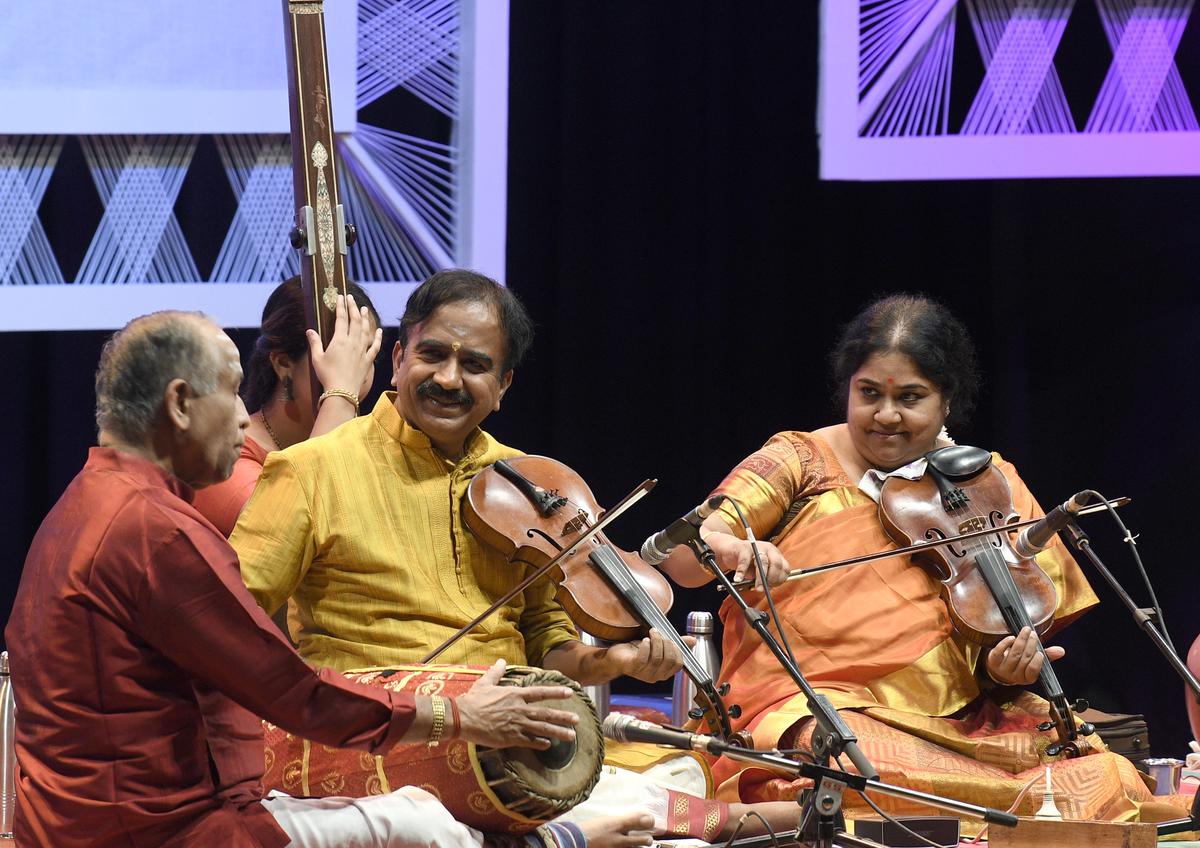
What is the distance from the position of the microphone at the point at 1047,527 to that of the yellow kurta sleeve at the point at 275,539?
4.71 ft

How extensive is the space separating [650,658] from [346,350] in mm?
1028

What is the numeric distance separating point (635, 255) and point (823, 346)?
2.22 feet

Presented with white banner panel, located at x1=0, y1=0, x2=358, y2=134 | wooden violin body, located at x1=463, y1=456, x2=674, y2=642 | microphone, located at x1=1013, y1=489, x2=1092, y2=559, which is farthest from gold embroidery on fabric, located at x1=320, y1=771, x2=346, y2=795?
white banner panel, located at x1=0, y1=0, x2=358, y2=134

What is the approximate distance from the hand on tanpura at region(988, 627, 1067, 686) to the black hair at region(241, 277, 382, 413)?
160 centimetres

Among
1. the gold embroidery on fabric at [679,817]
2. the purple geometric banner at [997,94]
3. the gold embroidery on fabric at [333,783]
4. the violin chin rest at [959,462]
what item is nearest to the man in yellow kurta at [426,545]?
the gold embroidery on fabric at [679,817]

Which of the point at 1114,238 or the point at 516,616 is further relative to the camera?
the point at 1114,238

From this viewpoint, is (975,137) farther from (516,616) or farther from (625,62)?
(516,616)

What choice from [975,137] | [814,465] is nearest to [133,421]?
[814,465]

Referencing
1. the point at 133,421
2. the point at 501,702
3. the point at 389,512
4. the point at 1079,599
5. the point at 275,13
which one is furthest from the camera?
the point at 275,13

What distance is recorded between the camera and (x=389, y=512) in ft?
9.34

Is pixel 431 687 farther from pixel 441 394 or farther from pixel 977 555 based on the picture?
pixel 977 555

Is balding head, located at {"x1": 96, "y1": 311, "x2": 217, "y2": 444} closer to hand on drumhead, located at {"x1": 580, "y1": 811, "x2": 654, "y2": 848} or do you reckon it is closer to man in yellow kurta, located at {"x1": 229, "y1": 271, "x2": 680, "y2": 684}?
man in yellow kurta, located at {"x1": 229, "y1": 271, "x2": 680, "y2": 684}

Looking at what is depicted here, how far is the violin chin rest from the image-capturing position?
3461 mm

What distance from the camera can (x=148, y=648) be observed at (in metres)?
1.97
